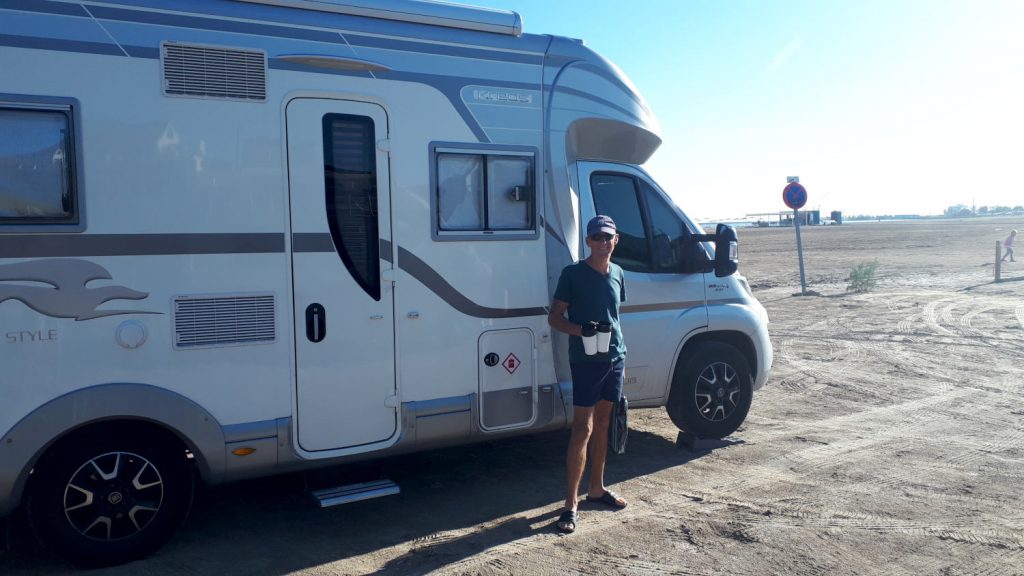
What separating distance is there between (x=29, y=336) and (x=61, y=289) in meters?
0.28

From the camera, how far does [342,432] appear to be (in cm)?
491

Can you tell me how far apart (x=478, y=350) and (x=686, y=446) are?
7.50 ft

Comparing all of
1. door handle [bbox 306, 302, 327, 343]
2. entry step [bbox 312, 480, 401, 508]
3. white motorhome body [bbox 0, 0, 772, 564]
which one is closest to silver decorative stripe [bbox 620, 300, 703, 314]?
white motorhome body [bbox 0, 0, 772, 564]

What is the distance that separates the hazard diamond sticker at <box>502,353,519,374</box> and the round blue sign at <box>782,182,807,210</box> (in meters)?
12.8

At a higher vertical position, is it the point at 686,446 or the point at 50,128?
the point at 50,128

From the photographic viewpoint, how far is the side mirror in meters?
6.28

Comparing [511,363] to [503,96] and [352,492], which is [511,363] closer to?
[352,492]

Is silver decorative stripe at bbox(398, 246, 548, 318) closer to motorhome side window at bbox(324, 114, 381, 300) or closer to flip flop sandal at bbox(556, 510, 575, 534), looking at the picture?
motorhome side window at bbox(324, 114, 381, 300)

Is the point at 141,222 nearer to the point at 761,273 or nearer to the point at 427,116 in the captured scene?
the point at 427,116

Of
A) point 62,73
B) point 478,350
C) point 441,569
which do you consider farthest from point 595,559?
point 62,73

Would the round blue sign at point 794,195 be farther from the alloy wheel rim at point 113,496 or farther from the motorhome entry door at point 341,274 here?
the alloy wheel rim at point 113,496

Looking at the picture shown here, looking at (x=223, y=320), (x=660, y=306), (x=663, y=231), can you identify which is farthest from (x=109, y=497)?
(x=663, y=231)

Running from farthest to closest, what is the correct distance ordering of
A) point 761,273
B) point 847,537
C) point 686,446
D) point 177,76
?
point 761,273 → point 686,446 → point 847,537 → point 177,76

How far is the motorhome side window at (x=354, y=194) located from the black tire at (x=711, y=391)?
2.77 metres
